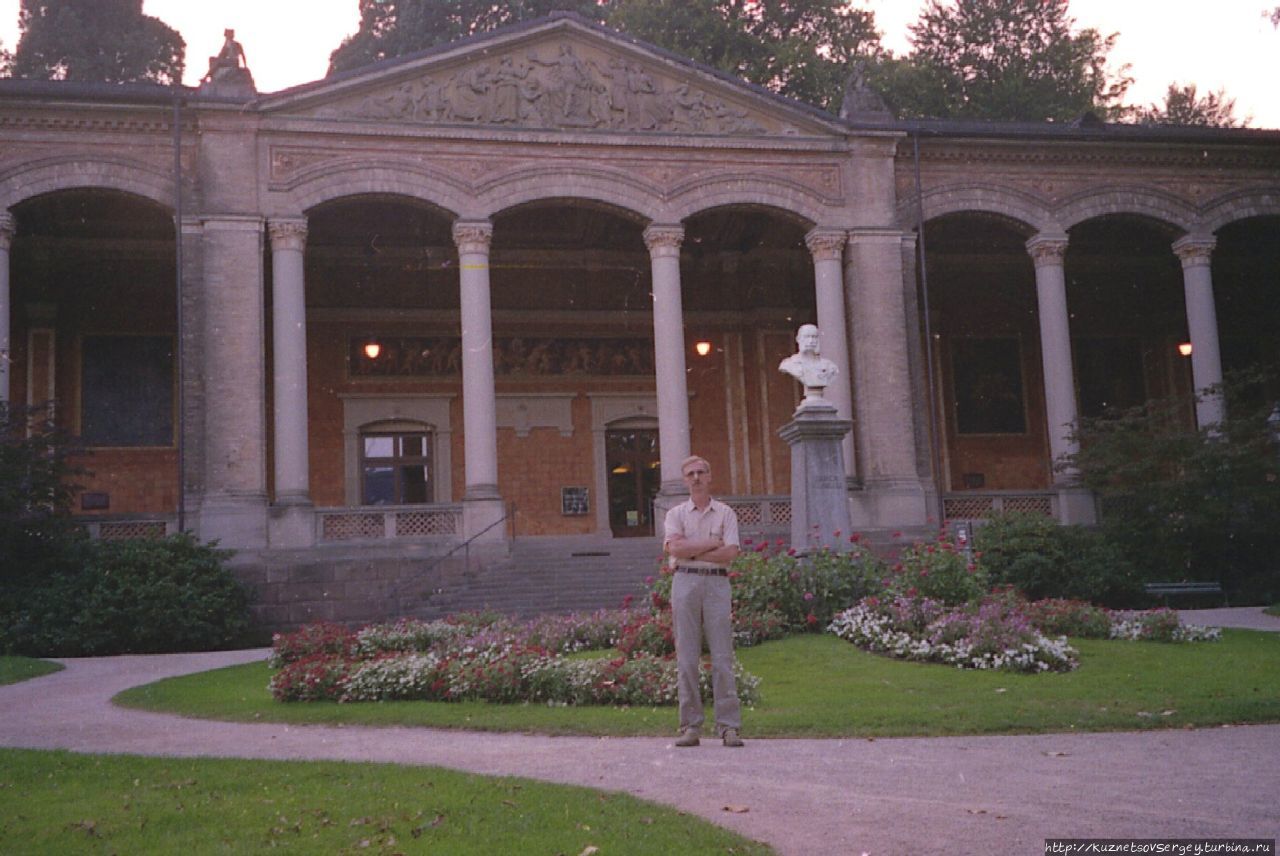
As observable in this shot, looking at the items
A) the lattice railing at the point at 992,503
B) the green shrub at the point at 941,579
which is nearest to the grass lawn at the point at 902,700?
the green shrub at the point at 941,579

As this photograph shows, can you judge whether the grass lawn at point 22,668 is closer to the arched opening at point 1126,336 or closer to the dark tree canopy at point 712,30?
the arched opening at point 1126,336

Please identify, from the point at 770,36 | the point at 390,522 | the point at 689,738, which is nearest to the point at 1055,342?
the point at 390,522

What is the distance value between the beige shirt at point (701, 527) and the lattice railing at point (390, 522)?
16.1m

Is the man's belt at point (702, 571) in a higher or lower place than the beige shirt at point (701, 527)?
lower

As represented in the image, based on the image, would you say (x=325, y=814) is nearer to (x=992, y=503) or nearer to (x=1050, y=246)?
(x=992, y=503)

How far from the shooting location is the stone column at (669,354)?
25500 mm

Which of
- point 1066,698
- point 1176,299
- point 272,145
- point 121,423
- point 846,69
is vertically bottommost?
point 1066,698

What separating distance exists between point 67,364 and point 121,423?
1834 millimetres

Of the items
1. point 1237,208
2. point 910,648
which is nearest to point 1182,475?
point 1237,208

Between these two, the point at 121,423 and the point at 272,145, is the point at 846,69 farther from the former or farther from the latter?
the point at 121,423

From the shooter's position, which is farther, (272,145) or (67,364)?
(67,364)

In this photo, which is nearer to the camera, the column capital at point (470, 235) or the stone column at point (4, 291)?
the stone column at point (4, 291)

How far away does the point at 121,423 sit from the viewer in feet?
94.4

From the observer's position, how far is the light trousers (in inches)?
324
